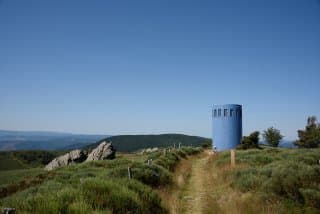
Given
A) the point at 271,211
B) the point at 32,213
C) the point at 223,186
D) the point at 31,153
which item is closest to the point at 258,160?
the point at 223,186

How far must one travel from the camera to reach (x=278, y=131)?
5828 cm

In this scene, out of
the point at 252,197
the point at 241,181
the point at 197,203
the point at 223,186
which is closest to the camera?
the point at 252,197

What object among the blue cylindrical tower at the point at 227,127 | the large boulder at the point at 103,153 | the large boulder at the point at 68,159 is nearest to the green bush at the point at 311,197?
the large boulder at the point at 103,153

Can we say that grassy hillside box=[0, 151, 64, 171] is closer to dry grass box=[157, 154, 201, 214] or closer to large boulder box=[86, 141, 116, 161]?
large boulder box=[86, 141, 116, 161]

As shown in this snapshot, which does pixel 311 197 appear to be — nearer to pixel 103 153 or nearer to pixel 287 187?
pixel 287 187

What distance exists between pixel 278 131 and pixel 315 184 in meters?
48.3

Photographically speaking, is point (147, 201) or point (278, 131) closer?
point (147, 201)

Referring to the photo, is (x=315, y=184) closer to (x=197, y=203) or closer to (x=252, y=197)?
(x=252, y=197)

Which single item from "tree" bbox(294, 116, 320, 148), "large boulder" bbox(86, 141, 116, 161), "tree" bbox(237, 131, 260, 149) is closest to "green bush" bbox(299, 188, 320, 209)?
"large boulder" bbox(86, 141, 116, 161)

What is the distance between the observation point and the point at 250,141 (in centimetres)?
4244

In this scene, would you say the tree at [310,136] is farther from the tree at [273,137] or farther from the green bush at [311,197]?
the green bush at [311,197]

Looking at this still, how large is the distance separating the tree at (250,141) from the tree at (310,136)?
12611 millimetres

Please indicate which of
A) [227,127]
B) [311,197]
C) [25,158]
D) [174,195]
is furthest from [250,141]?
[25,158]

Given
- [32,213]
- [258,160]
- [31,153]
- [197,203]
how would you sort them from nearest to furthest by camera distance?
[32,213] → [197,203] → [258,160] → [31,153]
